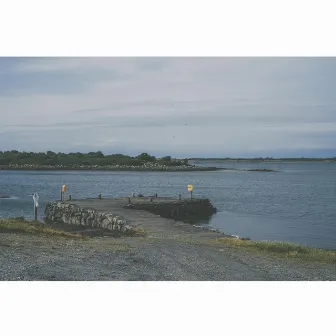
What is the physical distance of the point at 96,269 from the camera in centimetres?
1084

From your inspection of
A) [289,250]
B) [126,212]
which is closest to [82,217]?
[126,212]

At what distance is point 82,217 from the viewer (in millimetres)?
28531

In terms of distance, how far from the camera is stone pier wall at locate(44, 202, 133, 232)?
23156 mm

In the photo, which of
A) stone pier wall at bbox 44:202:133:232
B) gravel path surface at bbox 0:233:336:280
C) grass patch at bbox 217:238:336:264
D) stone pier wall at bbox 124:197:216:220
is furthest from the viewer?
stone pier wall at bbox 124:197:216:220

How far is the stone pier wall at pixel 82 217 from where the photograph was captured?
23156mm

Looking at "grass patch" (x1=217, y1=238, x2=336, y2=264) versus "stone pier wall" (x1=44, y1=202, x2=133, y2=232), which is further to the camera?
"stone pier wall" (x1=44, y1=202, x2=133, y2=232)

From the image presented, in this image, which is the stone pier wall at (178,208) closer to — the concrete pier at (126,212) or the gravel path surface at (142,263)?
the concrete pier at (126,212)

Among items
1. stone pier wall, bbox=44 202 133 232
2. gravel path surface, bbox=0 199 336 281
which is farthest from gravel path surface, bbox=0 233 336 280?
→ stone pier wall, bbox=44 202 133 232

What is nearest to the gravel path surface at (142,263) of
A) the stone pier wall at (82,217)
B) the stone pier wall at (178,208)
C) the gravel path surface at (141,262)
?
the gravel path surface at (141,262)

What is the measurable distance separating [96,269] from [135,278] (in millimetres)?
1119

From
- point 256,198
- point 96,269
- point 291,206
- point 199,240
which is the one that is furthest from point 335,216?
point 96,269

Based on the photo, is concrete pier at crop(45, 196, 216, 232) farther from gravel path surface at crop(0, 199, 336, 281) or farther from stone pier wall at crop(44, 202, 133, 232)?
gravel path surface at crop(0, 199, 336, 281)

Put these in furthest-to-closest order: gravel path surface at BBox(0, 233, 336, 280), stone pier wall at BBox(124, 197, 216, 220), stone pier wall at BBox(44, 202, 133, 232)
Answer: stone pier wall at BBox(124, 197, 216, 220) < stone pier wall at BBox(44, 202, 133, 232) < gravel path surface at BBox(0, 233, 336, 280)

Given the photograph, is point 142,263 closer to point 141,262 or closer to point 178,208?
point 141,262
